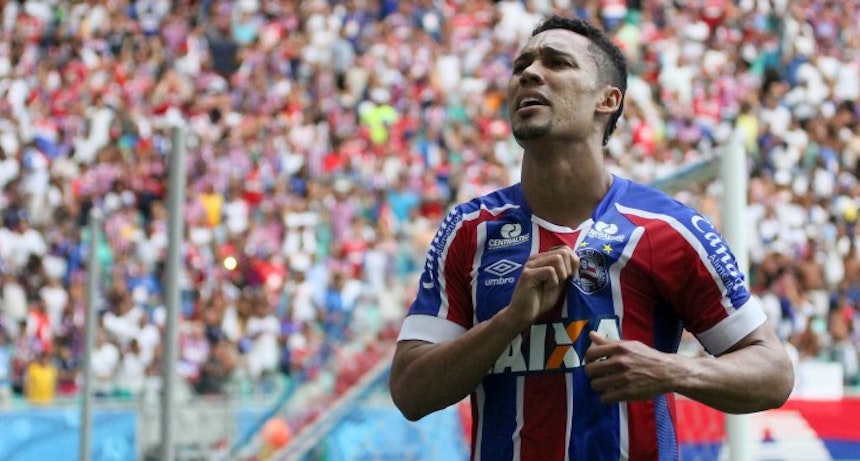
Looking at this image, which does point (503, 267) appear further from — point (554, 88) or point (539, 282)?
point (554, 88)

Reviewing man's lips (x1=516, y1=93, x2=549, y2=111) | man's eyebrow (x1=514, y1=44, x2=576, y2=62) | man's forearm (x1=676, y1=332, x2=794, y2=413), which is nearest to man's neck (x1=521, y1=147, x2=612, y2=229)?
man's lips (x1=516, y1=93, x2=549, y2=111)

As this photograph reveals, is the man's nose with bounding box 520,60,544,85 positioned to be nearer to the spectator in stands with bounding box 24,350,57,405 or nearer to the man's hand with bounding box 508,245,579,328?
the man's hand with bounding box 508,245,579,328

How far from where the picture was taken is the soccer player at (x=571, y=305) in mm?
3582

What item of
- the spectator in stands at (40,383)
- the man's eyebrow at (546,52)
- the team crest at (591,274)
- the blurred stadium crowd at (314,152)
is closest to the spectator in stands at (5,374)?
the blurred stadium crowd at (314,152)

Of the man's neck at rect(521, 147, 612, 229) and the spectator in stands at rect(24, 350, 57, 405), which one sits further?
the spectator in stands at rect(24, 350, 57, 405)

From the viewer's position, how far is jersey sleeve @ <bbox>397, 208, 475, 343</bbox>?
12.6 ft

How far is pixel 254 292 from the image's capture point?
45.0 feet

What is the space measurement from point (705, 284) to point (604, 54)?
64 cm

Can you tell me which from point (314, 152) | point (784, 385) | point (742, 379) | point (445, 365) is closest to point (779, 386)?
point (784, 385)

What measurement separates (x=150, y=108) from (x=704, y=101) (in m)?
7.02

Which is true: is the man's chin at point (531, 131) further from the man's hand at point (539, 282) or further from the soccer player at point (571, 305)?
the man's hand at point (539, 282)

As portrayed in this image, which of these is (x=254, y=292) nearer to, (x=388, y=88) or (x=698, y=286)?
(x=388, y=88)

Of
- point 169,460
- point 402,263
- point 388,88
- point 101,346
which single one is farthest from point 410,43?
point 169,460

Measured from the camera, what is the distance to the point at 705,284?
374 cm
